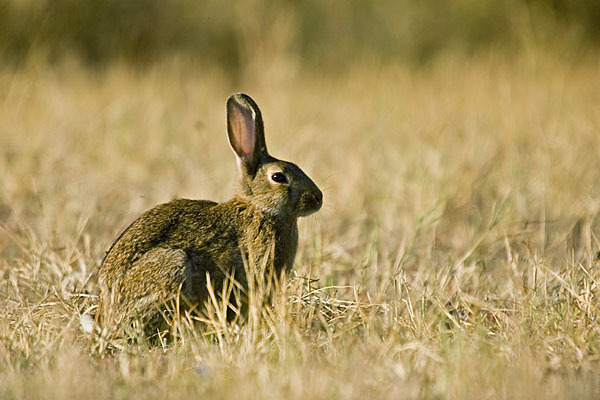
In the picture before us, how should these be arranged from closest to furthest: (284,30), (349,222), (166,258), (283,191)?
1. (166,258)
2. (283,191)
3. (349,222)
4. (284,30)

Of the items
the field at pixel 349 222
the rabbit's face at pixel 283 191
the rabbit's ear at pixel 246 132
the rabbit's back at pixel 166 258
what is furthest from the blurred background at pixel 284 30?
the rabbit's back at pixel 166 258

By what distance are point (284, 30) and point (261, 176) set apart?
A: 705 centimetres

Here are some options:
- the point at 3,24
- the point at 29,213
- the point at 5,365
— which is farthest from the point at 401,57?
the point at 5,365

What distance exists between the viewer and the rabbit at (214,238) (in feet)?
11.4

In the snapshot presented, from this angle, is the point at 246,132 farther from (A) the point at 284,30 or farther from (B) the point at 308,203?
(A) the point at 284,30

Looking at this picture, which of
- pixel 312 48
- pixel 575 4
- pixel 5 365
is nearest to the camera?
pixel 5 365

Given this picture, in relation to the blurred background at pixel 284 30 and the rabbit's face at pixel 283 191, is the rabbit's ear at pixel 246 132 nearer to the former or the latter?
the rabbit's face at pixel 283 191

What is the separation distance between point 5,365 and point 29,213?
2.78 metres

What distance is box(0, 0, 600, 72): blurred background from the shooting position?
1125 cm

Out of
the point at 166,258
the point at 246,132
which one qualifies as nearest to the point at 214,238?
the point at 166,258

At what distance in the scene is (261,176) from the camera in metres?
3.96

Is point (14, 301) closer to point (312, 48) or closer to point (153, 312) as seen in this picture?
point (153, 312)

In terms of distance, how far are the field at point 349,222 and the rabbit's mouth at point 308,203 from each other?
297mm

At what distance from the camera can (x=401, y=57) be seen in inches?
544
